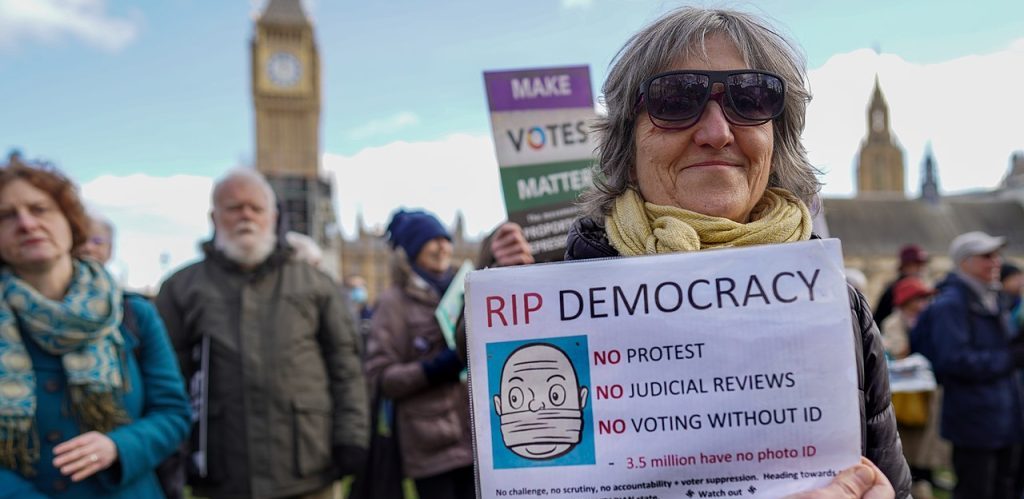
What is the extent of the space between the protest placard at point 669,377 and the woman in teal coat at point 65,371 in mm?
2171

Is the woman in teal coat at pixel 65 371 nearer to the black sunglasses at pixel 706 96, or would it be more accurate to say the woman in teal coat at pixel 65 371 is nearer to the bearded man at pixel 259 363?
the bearded man at pixel 259 363

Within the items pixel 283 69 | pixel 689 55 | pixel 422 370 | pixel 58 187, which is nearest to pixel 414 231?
pixel 422 370

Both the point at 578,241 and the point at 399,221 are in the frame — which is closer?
the point at 578,241

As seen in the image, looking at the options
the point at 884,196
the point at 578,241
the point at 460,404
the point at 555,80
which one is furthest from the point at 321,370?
the point at 884,196

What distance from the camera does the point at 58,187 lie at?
3145 millimetres

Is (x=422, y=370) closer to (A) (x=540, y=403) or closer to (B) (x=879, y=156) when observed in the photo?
→ (A) (x=540, y=403)

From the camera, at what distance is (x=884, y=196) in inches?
2603

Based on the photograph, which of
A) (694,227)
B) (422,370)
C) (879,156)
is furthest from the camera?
(879,156)

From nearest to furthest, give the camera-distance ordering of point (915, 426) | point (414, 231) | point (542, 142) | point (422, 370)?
1. point (542, 142)
2. point (422, 370)
3. point (414, 231)
4. point (915, 426)

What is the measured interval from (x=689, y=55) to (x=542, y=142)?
189 cm

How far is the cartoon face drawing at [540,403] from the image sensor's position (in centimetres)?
130

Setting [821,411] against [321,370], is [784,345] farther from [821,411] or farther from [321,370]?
[321,370]

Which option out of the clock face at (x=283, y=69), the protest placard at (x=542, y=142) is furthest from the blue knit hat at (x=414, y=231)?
the clock face at (x=283, y=69)

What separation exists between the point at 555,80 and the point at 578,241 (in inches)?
79.8
